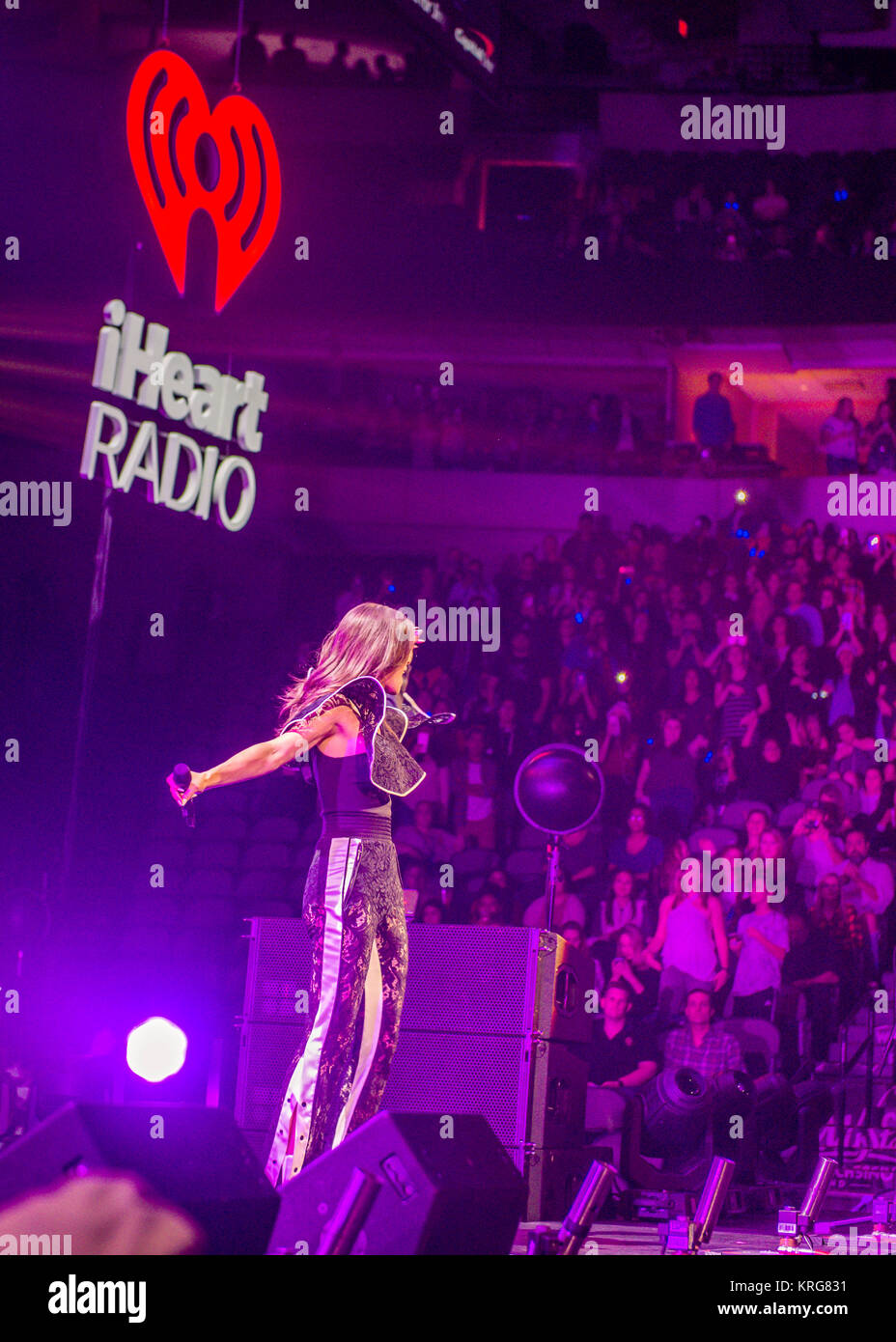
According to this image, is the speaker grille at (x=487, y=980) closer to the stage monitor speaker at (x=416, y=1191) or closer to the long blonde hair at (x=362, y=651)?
the long blonde hair at (x=362, y=651)

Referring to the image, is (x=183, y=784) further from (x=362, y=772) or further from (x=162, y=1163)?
(x=162, y=1163)

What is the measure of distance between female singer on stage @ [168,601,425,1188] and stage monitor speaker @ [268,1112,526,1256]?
57 cm

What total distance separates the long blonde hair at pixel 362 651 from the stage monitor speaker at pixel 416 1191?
47.7 inches

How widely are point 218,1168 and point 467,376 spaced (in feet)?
47.9

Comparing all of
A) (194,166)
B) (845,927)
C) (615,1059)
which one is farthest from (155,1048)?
(194,166)

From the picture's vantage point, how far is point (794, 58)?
17844 millimetres

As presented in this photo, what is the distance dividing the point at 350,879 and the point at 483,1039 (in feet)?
4.06

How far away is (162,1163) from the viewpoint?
282cm

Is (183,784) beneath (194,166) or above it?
beneath

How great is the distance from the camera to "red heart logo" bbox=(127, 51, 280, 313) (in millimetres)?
10227

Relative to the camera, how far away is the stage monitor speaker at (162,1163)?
2.78 metres

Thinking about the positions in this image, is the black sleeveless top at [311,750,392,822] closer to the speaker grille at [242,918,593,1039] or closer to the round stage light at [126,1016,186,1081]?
the speaker grille at [242,918,593,1039]

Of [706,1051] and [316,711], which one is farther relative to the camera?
[706,1051]

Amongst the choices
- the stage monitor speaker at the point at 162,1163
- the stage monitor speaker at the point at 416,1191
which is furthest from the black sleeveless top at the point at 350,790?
the stage monitor speaker at the point at 162,1163
